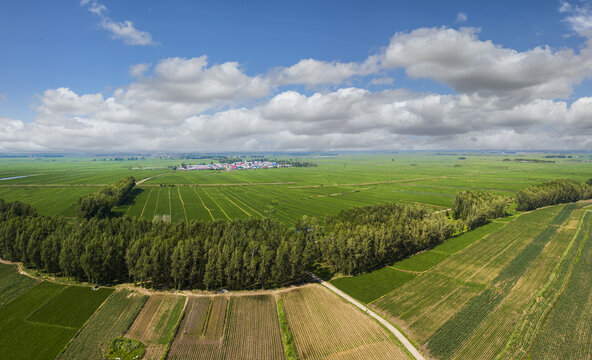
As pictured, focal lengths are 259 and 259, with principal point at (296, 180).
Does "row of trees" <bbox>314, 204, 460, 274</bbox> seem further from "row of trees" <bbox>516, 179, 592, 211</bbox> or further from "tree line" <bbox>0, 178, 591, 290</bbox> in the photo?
"row of trees" <bbox>516, 179, 592, 211</bbox>

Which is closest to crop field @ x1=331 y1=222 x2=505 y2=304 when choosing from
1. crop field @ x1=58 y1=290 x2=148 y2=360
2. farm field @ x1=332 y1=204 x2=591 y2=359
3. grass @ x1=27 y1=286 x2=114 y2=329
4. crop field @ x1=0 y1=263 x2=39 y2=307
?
farm field @ x1=332 y1=204 x2=591 y2=359

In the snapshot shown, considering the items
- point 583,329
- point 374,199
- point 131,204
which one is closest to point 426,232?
point 583,329

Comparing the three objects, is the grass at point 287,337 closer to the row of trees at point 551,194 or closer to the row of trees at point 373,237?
the row of trees at point 373,237

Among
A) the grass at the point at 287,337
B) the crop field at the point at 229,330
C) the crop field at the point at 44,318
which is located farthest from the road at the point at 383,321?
the crop field at the point at 44,318

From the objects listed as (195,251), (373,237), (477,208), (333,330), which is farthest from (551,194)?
(195,251)

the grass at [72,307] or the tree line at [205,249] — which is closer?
the grass at [72,307]

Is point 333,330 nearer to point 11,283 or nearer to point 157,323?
point 157,323
